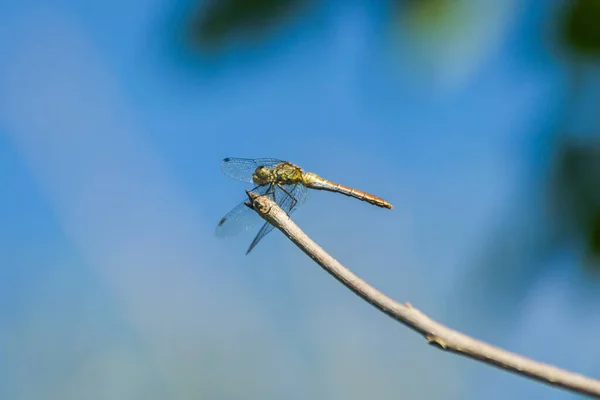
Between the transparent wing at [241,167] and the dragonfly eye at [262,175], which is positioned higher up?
the transparent wing at [241,167]

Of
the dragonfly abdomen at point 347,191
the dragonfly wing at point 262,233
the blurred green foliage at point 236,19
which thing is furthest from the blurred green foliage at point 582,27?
the dragonfly wing at point 262,233

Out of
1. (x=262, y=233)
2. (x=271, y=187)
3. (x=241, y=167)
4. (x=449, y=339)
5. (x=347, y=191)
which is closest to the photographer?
(x=449, y=339)

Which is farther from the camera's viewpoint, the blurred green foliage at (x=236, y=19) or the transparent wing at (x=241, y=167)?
the transparent wing at (x=241, y=167)

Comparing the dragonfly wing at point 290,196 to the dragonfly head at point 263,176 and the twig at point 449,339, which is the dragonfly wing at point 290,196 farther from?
the twig at point 449,339

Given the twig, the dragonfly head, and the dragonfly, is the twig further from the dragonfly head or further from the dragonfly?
the dragonfly head

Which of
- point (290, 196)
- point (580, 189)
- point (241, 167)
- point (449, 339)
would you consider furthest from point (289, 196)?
point (449, 339)

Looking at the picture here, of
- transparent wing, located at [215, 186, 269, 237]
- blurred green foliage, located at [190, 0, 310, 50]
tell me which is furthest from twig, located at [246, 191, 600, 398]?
transparent wing, located at [215, 186, 269, 237]

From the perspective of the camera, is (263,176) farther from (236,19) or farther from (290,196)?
(236,19)
